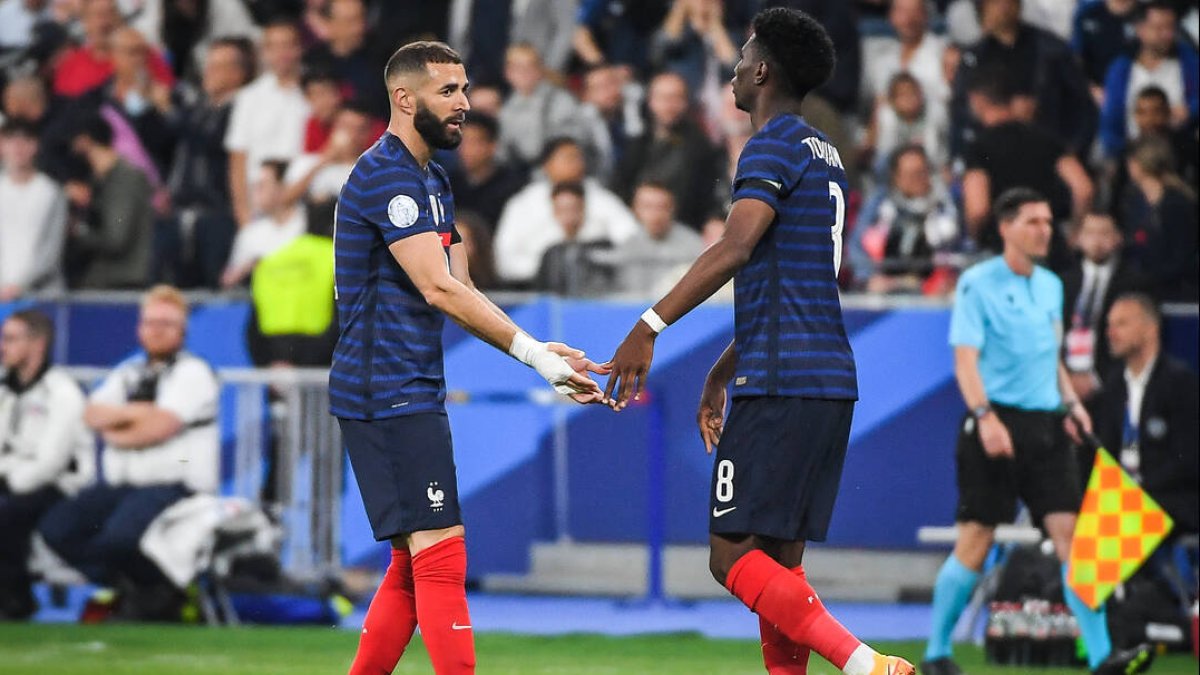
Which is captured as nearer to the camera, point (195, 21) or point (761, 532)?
point (761, 532)

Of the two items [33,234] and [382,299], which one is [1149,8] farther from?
[382,299]

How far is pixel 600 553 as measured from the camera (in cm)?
1345

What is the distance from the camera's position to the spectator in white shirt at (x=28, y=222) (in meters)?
15.2

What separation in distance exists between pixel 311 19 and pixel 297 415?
5.53m

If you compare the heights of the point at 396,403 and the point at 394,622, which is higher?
the point at 396,403

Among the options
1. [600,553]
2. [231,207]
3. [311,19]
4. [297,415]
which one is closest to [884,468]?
[600,553]

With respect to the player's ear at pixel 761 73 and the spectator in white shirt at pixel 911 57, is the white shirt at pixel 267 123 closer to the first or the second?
the spectator in white shirt at pixel 911 57

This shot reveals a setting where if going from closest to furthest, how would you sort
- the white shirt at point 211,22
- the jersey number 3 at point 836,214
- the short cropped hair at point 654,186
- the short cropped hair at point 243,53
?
the jersey number 3 at point 836,214
the short cropped hair at point 654,186
the short cropped hair at point 243,53
the white shirt at point 211,22

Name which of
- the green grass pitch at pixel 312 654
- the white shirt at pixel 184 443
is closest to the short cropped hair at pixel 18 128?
the white shirt at pixel 184 443

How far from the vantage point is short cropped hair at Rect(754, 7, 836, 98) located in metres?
6.92

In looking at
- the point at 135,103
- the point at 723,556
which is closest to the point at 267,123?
the point at 135,103

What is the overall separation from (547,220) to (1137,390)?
4.42 meters

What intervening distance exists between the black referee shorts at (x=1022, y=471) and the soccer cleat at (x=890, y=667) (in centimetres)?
348

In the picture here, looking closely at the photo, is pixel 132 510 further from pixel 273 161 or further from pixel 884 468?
pixel 884 468
